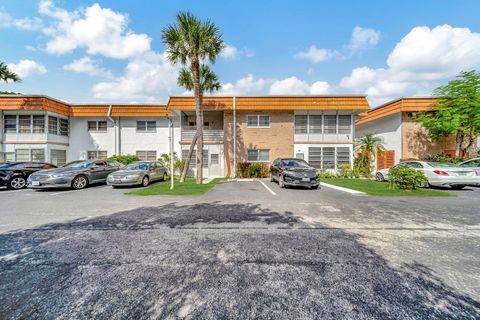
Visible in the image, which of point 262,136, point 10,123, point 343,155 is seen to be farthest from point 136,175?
point 10,123

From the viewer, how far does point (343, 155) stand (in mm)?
17453

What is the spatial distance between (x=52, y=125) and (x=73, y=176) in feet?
37.5

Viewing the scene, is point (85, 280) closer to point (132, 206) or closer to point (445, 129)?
point (132, 206)

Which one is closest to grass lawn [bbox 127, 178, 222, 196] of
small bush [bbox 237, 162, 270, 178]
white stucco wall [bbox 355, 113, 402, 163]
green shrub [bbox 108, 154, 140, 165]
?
small bush [bbox 237, 162, 270, 178]

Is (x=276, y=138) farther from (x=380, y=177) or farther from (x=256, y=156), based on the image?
(x=380, y=177)

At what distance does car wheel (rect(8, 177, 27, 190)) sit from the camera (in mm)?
10904

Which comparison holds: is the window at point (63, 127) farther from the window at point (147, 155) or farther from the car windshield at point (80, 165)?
the car windshield at point (80, 165)

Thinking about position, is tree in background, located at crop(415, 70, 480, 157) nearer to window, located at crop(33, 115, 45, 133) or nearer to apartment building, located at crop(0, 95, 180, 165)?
apartment building, located at crop(0, 95, 180, 165)

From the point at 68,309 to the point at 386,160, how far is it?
74.9 ft

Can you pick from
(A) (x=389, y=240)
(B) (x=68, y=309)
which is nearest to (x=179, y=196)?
(B) (x=68, y=309)

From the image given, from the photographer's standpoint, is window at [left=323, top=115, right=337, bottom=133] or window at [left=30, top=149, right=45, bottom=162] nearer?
window at [left=30, top=149, right=45, bottom=162]

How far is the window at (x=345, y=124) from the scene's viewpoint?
57.9ft

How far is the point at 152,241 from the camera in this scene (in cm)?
380

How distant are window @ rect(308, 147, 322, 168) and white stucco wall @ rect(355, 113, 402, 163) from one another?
21.9 ft
